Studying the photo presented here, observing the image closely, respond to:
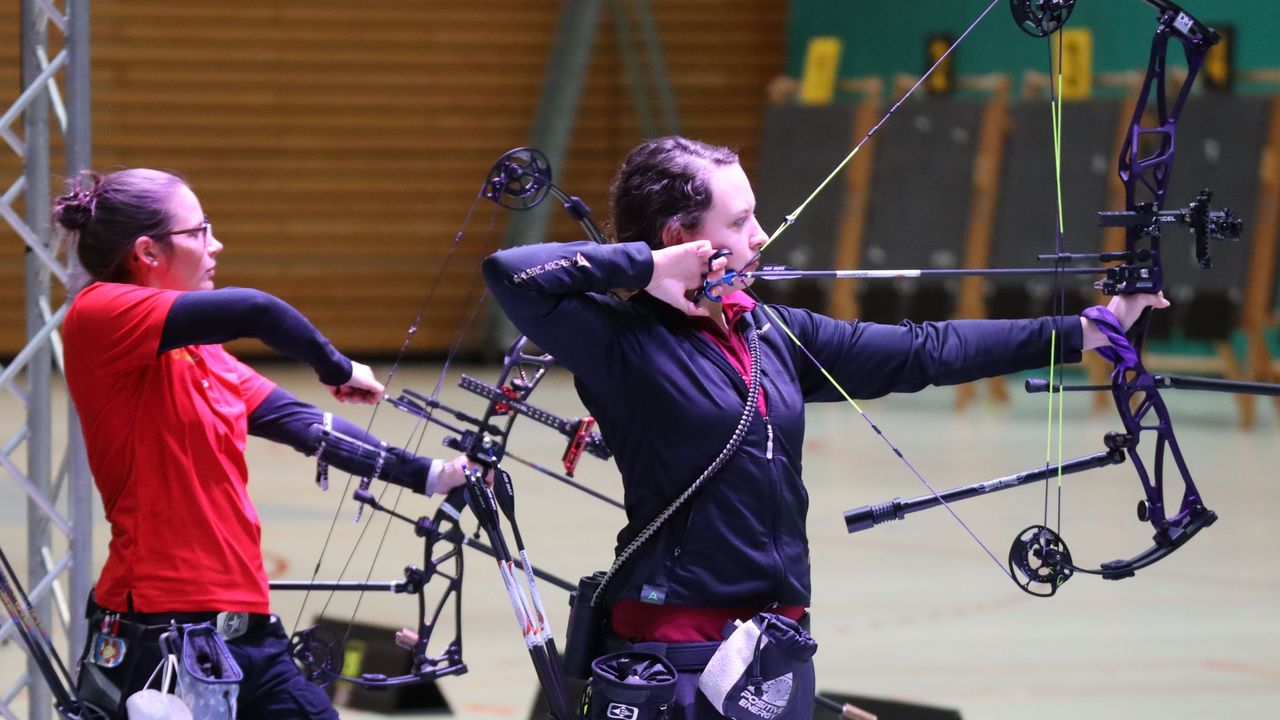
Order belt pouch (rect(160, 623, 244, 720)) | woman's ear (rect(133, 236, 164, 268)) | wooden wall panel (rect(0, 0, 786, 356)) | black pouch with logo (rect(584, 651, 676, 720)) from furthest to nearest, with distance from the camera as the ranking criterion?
wooden wall panel (rect(0, 0, 786, 356)) → woman's ear (rect(133, 236, 164, 268)) → belt pouch (rect(160, 623, 244, 720)) → black pouch with logo (rect(584, 651, 676, 720))

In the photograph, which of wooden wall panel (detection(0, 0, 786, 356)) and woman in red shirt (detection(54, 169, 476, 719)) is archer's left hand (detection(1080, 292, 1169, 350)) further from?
wooden wall panel (detection(0, 0, 786, 356))

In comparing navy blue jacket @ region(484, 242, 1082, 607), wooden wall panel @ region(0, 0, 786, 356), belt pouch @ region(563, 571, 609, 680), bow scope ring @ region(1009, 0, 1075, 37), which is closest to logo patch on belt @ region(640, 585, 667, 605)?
navy blue jacket @ region(484, 242, 1082, 607)

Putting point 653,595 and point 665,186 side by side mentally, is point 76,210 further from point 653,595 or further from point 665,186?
point 653,595

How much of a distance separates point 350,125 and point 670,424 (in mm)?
9992

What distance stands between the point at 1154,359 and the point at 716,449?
27.8ft

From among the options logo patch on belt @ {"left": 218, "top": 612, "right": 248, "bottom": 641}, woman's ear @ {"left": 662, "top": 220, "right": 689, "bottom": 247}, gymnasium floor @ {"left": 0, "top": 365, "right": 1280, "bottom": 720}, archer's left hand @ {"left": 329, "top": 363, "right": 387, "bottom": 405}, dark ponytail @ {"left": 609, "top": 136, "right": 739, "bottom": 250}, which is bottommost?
gymnasium floor @ {"left": 0, "top": 365, "right": 1280, "bottom": 720}

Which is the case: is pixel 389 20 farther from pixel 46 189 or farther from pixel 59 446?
pixel 46 189

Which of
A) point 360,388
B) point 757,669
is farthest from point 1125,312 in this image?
point 360,388

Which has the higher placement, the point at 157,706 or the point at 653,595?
the point at 653,595

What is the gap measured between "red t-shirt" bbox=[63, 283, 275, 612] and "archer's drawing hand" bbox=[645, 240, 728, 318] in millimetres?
724

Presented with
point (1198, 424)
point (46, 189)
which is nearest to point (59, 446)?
point (46, 189)

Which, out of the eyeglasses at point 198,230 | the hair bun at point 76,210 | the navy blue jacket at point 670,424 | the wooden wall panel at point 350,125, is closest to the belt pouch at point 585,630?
the navy blue jacket at point 670,424

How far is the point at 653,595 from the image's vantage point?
6.87 feet

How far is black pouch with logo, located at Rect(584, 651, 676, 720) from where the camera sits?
2.03m
